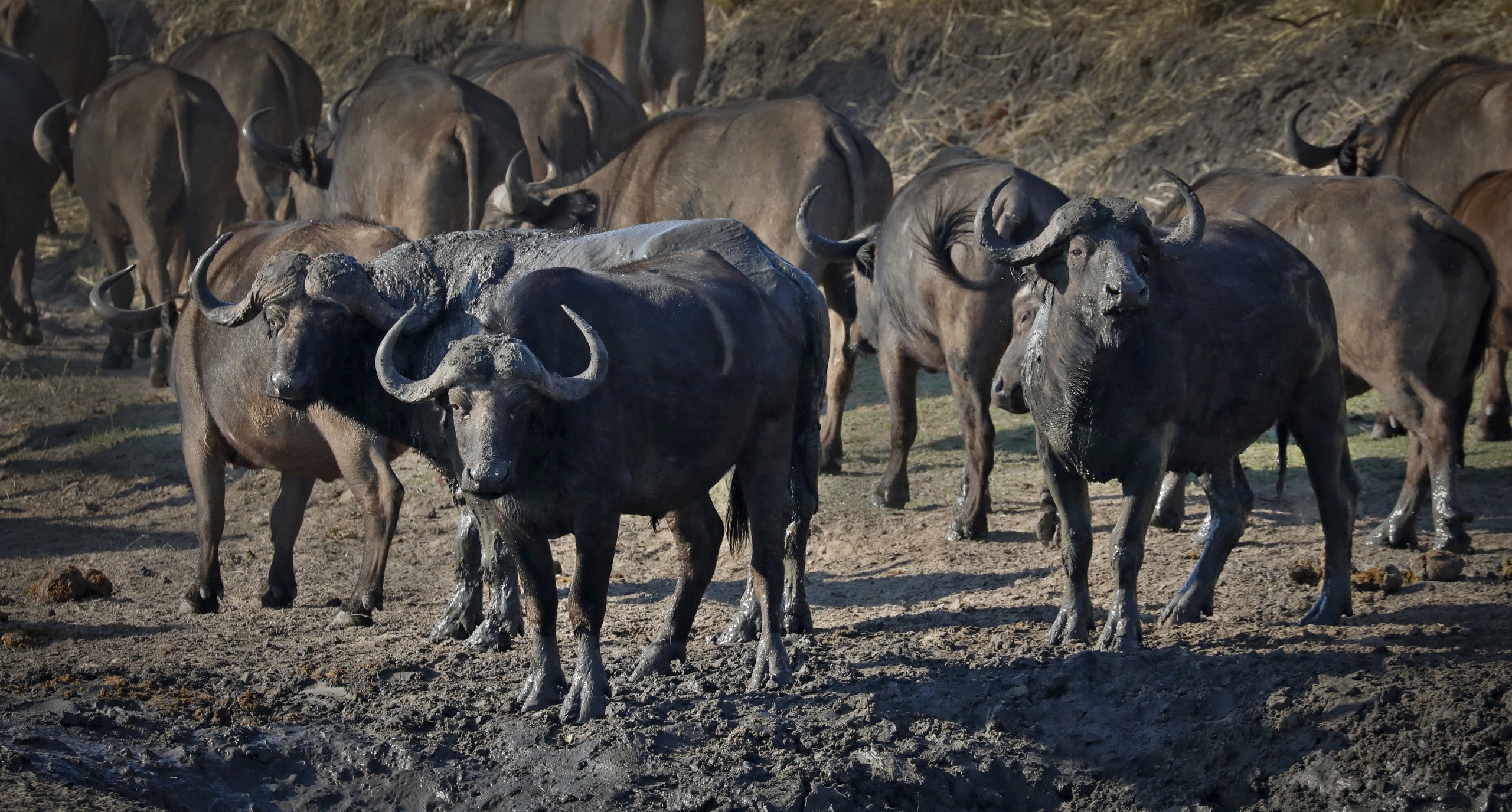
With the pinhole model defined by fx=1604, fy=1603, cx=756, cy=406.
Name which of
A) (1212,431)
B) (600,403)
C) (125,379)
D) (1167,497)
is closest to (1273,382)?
(1212,431)

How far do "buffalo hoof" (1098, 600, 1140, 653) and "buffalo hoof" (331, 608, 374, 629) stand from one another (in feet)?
10.7

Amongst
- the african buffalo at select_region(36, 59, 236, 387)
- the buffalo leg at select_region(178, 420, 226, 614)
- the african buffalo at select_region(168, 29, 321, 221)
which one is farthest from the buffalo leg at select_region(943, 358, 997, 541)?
the african buffalo at select_region(168, 29, 321, 221)

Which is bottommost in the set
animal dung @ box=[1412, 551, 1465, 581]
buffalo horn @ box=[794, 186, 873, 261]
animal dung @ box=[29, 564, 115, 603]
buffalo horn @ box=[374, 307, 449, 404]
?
animal dung @ box=[29, 564, 115, 603]

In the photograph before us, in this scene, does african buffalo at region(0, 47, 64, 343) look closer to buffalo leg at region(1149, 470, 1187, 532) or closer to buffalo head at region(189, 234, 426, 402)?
buffalo head at region(189, 234, 426, 402)

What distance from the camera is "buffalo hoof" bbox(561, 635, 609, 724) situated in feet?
17.7

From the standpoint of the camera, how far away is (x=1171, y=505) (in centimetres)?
826

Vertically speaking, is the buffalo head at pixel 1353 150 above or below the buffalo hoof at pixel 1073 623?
above

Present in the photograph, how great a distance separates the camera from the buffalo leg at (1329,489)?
6539mm

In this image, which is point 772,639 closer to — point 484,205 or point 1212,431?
point 1212,431

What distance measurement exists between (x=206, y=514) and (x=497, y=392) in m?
3.30

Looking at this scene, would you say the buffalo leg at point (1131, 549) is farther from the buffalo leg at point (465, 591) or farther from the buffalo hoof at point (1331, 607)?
the buffalo leg at point (465, 591)

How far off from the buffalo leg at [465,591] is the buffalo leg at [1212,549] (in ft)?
9.63

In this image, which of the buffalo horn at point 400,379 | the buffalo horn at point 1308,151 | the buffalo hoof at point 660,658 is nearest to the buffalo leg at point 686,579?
the buffalo hoof at point 660,658

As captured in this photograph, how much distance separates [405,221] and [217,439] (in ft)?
11.7
